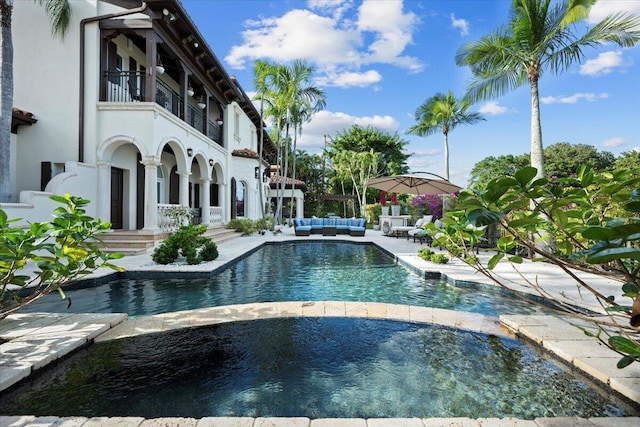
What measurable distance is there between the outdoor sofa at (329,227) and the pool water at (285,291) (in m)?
8.07

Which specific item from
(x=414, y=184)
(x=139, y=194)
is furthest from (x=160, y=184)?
(x=414, y=184)

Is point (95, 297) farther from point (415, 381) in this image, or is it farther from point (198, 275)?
point (415, 381)

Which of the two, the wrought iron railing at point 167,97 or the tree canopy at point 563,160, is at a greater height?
the tree canopy at point 563,160

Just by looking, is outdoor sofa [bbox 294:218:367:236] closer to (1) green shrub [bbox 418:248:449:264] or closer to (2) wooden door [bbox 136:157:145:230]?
(2) wooden door [bbox 136:157:145:230]

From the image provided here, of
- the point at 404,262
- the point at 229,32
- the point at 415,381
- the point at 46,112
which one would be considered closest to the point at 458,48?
the point at 404,262

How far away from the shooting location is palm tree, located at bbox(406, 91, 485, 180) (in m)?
24.5

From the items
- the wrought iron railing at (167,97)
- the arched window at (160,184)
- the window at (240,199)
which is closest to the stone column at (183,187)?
the arched window at (160,184)

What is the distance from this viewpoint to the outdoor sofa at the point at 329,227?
17891 mm

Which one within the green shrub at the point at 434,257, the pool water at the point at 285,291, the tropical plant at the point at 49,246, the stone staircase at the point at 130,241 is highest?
the tropical plant at the point at 49,246

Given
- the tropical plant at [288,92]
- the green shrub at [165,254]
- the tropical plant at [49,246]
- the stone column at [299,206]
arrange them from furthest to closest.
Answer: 1. the stone column at [299,206]
2. the tropical plant at [288,92]
3. the green shrub at [165,254]
4. the tropical plant at [49,246]

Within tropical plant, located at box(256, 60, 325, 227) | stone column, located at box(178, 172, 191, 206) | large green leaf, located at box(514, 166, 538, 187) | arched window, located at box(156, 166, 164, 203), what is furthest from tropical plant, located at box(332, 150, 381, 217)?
large green leaf, located at box(514, 166, 538, 187)

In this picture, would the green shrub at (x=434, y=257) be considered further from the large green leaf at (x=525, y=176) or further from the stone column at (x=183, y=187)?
the stone column at (x=183, y=187)

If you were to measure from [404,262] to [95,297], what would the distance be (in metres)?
7.20

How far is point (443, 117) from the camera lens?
80.5 ft
